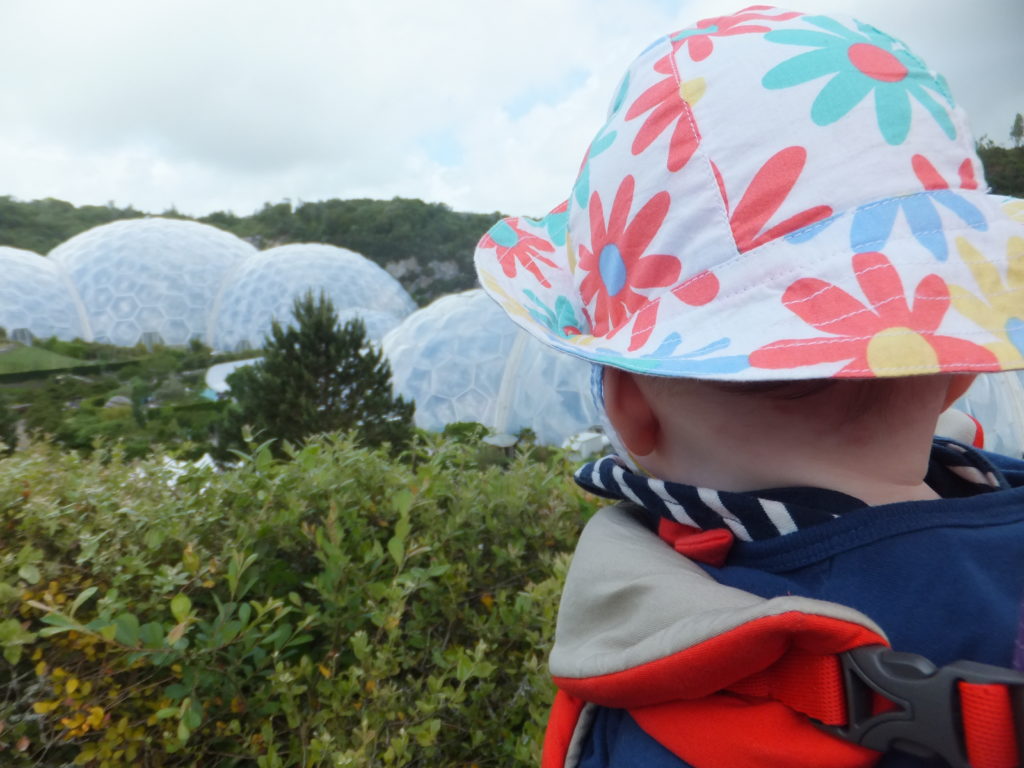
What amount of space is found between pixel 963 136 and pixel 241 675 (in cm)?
147

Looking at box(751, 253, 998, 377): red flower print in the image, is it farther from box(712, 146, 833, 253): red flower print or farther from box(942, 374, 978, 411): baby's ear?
box(942, 374, 978, 411): baby's ear

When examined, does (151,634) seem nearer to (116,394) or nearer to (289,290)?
(116,394)

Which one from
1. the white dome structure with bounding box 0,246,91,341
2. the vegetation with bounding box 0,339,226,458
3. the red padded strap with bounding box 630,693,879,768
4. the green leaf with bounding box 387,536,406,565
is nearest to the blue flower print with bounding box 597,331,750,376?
the red padded strap with bounding box 630,693,879,768

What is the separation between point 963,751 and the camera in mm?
540

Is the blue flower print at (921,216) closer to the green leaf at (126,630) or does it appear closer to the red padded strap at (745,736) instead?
the red padded strap at (745,736)

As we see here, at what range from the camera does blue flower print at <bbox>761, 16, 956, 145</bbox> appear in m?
0.71

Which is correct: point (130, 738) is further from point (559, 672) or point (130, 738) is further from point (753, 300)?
point (753, 300)

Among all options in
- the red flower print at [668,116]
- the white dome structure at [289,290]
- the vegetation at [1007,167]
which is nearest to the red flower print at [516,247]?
the red flower print at [668,116]

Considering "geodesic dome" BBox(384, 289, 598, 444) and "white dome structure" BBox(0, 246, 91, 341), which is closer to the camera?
"geodesic dome" BBox(384, 289, 598, 444)

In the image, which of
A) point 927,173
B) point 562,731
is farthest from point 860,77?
point 562,731

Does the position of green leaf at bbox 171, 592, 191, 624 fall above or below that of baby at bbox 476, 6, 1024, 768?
below

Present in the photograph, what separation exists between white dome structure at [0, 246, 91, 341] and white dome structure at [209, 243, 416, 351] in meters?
4.39

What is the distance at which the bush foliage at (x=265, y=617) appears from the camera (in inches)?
46.4

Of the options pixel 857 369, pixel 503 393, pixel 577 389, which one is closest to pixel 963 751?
pixel 857 369
